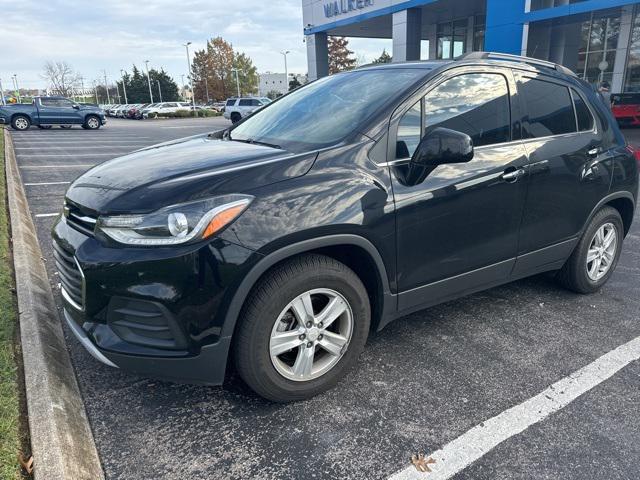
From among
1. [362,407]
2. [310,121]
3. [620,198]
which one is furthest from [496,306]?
[310,121]

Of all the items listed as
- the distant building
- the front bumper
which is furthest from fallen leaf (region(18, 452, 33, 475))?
the distant building

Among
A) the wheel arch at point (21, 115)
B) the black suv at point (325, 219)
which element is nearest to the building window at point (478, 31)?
the wheel arch at point (21, 115)

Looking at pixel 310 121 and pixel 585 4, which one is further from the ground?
pixel 585 4

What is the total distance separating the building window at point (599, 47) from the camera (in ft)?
72.8

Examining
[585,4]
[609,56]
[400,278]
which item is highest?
[585,4]

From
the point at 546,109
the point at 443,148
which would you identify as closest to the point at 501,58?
the point at 546,109

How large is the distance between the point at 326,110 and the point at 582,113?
2.04 meters

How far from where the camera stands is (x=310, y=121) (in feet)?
10.4

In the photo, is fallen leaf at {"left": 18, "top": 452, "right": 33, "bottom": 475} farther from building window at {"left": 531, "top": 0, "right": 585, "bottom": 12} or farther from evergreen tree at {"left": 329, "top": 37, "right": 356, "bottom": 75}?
evergreen tree at {"left": 329, "top": 37, "right": 356, "bottom": 75}

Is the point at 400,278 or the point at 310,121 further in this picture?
the point at 310,121

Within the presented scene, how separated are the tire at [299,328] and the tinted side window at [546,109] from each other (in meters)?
1.75

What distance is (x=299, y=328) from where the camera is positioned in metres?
2.52

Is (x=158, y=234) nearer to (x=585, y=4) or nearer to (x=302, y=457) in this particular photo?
(x=302, y=457)

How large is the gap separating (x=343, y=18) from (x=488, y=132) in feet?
91.8
